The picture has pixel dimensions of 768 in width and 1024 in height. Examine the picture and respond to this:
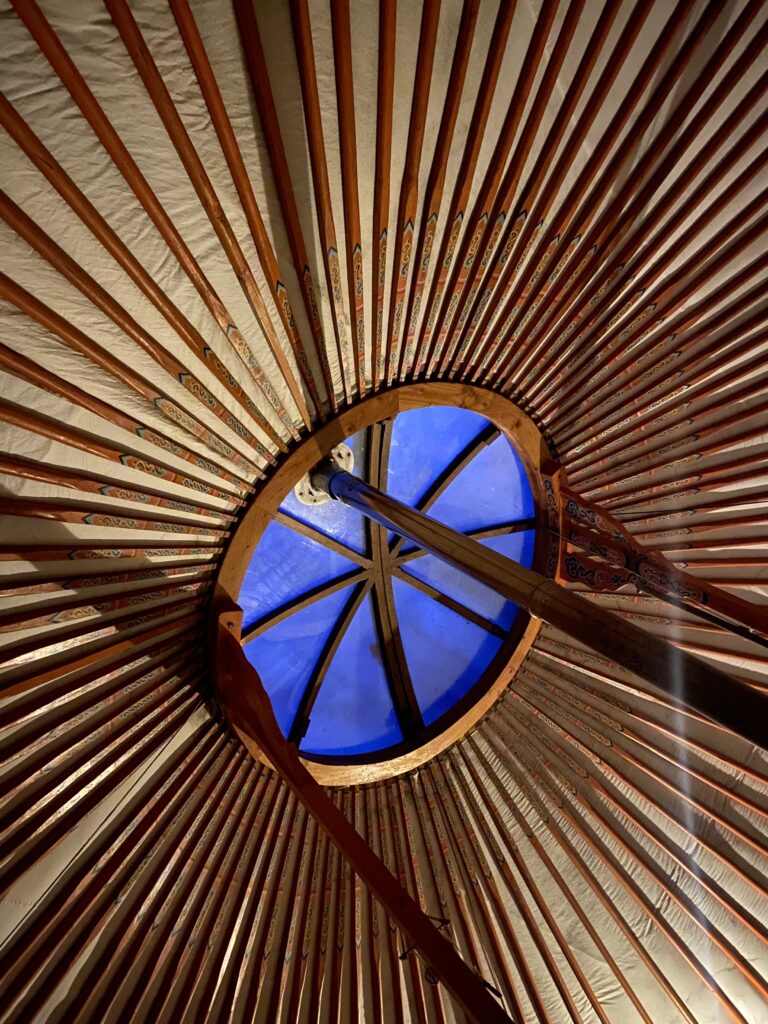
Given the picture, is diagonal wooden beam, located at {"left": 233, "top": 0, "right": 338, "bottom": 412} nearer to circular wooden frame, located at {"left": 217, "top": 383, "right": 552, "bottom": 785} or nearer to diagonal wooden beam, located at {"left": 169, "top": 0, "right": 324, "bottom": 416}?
diagonal wooden beam, located at {"left": 169, "top": 0, "right": 324, "bottom": 416}

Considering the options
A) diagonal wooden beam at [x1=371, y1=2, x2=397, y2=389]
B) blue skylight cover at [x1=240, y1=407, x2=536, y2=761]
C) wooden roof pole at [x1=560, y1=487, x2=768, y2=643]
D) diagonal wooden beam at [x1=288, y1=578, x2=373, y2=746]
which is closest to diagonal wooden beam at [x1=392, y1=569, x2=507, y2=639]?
blue skylight cover at [x1=240, y1=407, x2=536, y2=761]

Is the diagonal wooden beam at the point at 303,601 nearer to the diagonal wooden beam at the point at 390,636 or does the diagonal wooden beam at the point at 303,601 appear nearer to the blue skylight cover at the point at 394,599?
the blue skylight cover at the point at 394,599

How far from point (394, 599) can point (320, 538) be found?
1.25 m

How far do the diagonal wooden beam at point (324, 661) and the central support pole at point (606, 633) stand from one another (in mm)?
2566

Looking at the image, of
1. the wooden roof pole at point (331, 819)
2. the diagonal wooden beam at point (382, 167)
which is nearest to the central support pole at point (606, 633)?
the diagonal wooden beam at point (382, 167)

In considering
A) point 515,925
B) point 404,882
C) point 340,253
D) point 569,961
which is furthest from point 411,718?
point 340,253

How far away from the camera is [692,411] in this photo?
4566mm

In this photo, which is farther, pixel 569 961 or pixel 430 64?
pixel 569 961

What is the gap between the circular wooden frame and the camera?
155 inches

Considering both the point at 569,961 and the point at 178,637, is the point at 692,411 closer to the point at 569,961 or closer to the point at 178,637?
the point at 178,637

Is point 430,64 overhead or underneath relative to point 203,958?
overhead

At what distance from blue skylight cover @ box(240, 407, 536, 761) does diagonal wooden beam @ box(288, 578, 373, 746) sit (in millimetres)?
11

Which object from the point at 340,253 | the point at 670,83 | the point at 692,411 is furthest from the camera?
the point at 692,411

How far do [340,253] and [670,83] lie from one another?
1.73 meters
